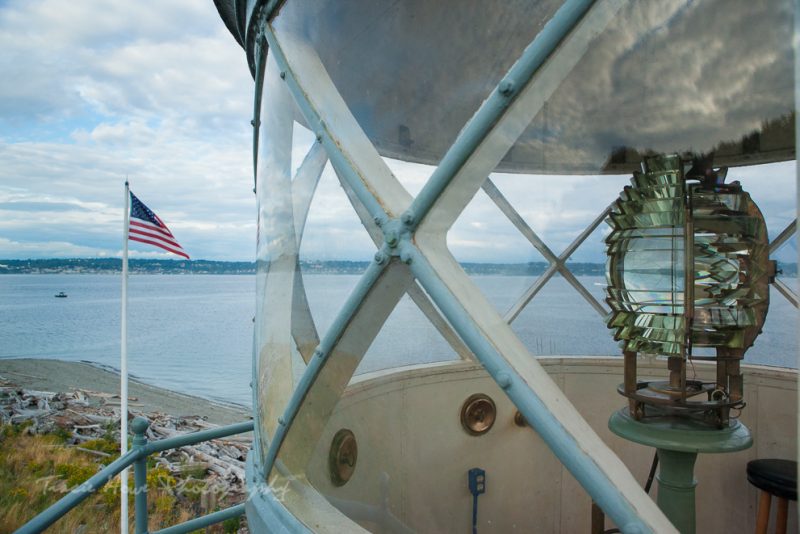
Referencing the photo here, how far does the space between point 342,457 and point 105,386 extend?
2370 cm

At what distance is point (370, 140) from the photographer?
1090 millimetres

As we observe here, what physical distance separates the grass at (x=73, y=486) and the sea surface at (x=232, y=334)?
13.9ft

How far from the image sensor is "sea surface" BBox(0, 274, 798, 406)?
1162mm

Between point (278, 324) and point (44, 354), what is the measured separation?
113ft

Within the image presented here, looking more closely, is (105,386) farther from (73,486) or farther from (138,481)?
(138,481)

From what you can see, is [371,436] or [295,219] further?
[295,219]

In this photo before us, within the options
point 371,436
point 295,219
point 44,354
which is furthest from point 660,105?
point 44,354

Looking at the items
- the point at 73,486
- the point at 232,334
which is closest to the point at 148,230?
the point at 73,486

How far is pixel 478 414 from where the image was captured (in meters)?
1.98

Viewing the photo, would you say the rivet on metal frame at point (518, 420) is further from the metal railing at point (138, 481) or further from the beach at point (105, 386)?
the beach at point (105, 386)

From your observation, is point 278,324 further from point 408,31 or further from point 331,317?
point 408,31

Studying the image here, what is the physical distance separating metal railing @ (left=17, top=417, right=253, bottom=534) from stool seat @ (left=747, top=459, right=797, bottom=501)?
183 cm

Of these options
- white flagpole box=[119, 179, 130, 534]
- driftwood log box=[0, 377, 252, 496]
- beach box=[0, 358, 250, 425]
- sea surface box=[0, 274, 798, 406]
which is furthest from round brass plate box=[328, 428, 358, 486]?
beach box=[0, 358, 250, 425]

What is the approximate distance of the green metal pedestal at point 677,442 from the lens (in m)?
1.07
